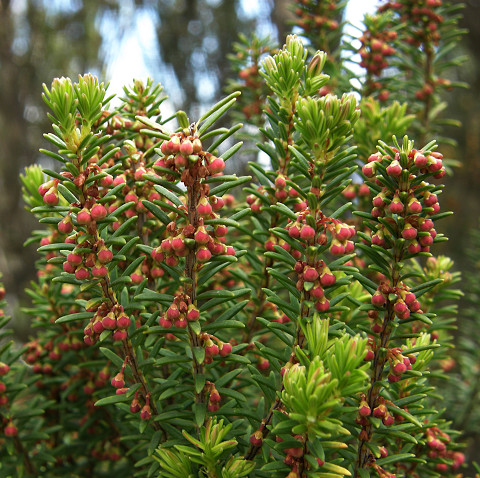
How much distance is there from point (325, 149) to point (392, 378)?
43 centimetres

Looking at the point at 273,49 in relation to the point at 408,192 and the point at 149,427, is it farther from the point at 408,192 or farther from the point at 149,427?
the point at 149,427

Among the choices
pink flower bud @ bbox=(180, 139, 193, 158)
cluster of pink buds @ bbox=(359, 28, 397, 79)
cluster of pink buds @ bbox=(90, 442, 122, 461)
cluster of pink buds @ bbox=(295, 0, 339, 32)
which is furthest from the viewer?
cluster of pink buds @ bbox=(295, 0, 339, 32)

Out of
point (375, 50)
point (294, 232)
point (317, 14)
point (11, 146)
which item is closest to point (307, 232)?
point (294, 232)

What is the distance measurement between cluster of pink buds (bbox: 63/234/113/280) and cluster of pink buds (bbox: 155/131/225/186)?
176 mm

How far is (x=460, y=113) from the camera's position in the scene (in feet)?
12.4

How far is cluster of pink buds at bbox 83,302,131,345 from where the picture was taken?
2.70ft

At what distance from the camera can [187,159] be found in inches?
29.0

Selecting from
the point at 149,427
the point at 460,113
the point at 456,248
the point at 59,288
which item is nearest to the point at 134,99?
the point at 59,288

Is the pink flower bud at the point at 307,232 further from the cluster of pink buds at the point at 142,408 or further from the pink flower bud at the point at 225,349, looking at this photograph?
the cluster of pink buds at the point at 142,408

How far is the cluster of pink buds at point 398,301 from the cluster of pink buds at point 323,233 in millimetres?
108

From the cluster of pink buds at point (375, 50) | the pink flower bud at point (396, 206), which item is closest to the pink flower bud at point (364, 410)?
the pink flower bud at point (396, 206)

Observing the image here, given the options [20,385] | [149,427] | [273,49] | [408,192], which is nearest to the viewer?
[408,192]

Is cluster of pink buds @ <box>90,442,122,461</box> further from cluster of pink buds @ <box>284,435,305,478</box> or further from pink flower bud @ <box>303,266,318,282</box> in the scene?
pink flower bud @ <box>303,266,318,282</box>

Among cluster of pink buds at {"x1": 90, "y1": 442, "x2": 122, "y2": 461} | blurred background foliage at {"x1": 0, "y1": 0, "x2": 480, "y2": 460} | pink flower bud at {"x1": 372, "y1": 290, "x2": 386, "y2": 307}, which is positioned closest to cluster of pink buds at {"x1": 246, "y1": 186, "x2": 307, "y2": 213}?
pink flower bud at {"x1": 372, "y1": 290, "x2": 386, "y2": 307}
